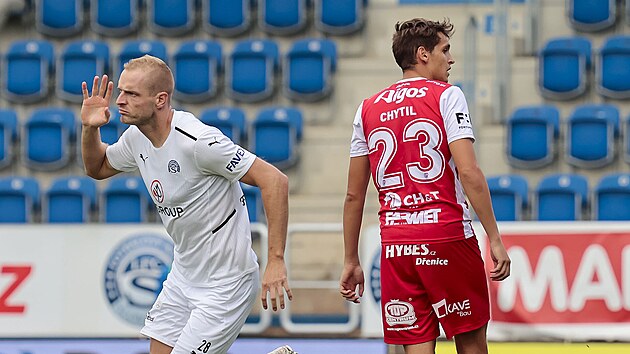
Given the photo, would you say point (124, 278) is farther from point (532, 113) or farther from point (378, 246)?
point (532, 113)

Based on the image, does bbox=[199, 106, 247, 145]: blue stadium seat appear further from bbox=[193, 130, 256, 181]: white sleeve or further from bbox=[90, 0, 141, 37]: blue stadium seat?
bbox=[193, 130, 256, 181]: white sleeve

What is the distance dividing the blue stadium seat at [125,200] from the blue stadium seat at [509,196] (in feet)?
10.3

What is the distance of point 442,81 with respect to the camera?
4.88 meters

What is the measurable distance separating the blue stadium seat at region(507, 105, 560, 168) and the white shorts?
616cm

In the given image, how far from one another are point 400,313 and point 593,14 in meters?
7.51

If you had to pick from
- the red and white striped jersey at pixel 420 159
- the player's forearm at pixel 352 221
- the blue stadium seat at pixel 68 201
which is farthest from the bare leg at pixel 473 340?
the blue stadium seat at pixel 68 201

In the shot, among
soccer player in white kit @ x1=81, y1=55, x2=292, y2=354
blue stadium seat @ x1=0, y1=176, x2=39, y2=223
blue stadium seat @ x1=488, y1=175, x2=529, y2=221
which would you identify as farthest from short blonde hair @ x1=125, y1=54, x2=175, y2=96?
blue stadium seat @ x1=0, y1=176, x2=39, y2=223

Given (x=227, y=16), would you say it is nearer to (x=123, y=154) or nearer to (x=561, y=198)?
(x=561, y=198)

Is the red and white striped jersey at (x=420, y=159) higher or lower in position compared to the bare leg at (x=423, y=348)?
higher

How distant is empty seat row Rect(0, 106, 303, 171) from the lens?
10859 mm

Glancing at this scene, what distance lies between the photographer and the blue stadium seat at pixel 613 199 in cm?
973

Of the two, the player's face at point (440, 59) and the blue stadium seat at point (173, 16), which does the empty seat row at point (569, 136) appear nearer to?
the blue stadium seat at point (173, 16)

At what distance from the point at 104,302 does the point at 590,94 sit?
5450mm

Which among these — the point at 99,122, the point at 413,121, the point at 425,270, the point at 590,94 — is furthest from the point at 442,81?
the point at 590,94
